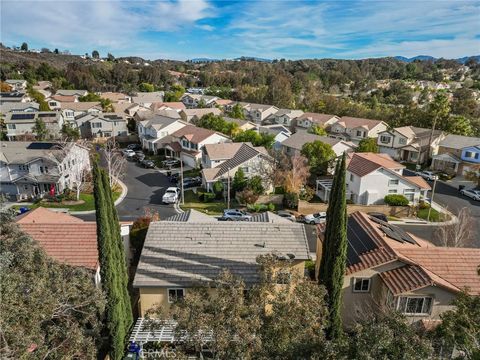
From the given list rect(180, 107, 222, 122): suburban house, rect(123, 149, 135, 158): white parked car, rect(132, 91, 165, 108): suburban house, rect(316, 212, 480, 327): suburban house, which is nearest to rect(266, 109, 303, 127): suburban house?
rect(180, 107, 222, 122): suburban house

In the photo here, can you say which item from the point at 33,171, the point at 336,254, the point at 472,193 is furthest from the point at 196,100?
the point at 336,254

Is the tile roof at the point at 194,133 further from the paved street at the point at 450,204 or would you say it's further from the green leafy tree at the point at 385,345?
the green leafy tree at the point at 385,345

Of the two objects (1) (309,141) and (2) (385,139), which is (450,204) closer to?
(1) (309,141)

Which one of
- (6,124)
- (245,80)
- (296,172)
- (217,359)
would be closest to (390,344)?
(217,359)

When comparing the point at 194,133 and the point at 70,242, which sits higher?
the point at 194,133

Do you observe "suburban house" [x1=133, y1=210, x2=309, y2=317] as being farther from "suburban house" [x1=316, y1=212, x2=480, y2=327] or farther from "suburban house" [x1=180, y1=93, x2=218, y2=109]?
"suburban house" [x1=180, y1=93, x2=218, y2=109]

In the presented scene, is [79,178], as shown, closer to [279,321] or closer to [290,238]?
[290,238]
